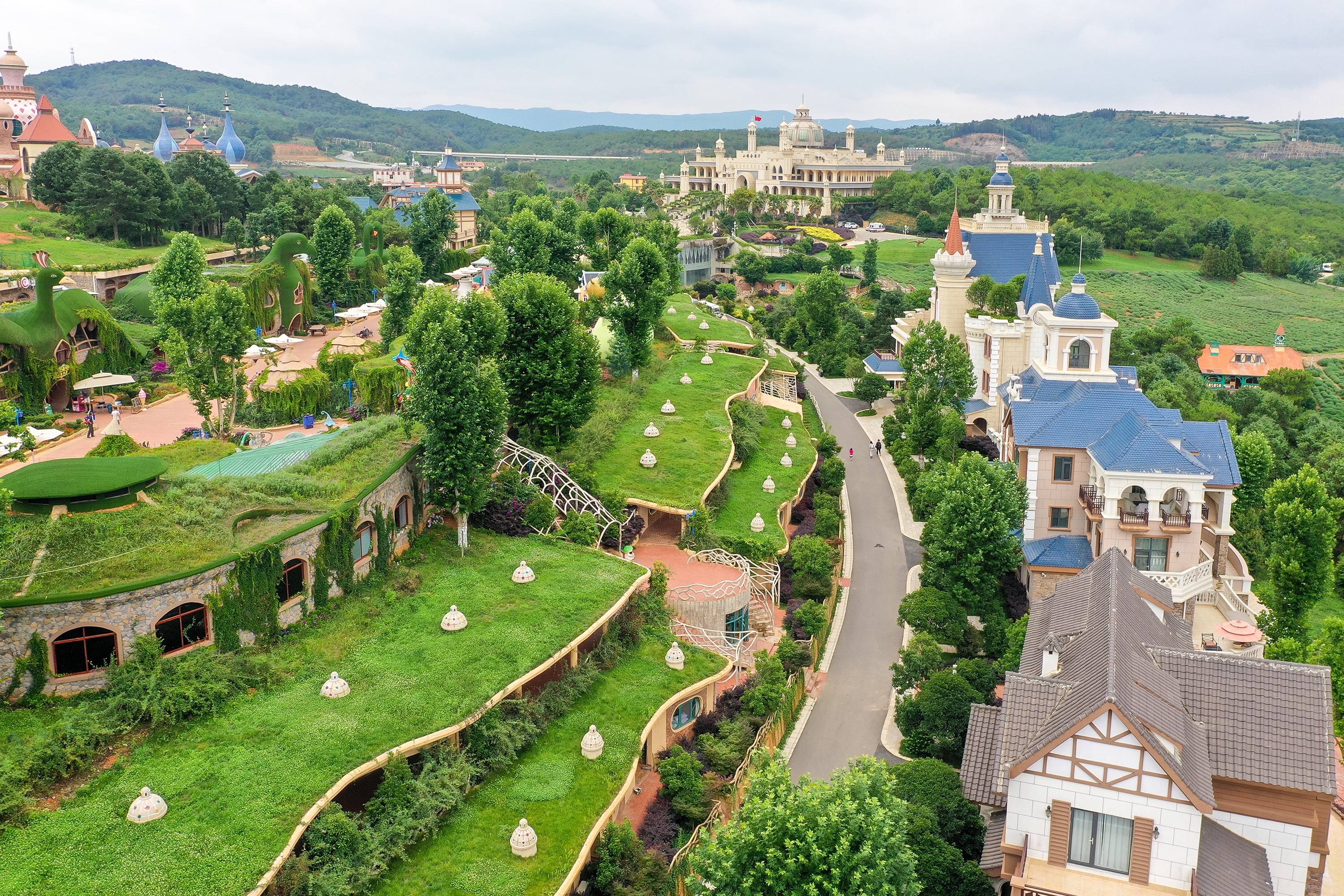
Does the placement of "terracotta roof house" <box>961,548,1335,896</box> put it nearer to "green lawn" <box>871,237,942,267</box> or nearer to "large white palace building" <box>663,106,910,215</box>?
"green lawn" <box>871,237,942,267</box>

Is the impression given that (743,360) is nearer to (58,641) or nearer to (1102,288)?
(58,641)

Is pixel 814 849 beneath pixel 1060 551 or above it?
above

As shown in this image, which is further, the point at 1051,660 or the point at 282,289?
the point at 282,289

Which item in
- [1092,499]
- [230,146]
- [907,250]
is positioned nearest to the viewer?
[1092,499]

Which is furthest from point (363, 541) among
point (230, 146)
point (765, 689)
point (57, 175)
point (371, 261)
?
point (230, 146)

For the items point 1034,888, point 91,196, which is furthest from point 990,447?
point 91,196

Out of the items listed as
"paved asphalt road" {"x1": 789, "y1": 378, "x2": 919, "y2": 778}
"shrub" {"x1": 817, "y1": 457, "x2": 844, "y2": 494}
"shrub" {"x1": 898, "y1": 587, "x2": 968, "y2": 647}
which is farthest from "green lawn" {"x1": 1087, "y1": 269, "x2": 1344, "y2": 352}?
"shrub" {"x1": 898, "y1": 587, "x2": 968, "y2": 647}

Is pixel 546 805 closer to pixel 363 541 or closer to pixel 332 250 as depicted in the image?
pixel 363 541
